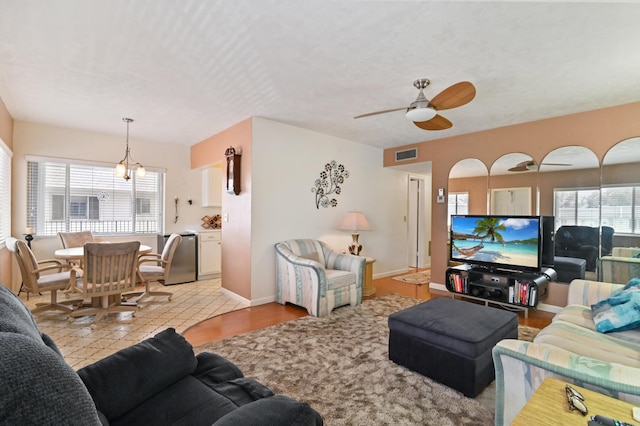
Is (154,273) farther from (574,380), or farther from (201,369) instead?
(574,380)

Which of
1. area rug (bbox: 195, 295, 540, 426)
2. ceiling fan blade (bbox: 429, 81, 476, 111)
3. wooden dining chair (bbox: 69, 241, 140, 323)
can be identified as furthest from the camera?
wooden dining chair (bbox: 69, 241, 140, 323)

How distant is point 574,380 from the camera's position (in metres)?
1.29

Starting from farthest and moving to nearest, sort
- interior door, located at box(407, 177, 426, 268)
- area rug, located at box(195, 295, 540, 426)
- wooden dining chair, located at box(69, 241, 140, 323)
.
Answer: interior door, located at box(407, 177, 426, 268) < wooden dining chair, located at box(69, 241, 140, 323) < area rug, located at box(195, 295, 540, 426)

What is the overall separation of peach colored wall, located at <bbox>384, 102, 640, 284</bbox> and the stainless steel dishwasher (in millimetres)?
4050

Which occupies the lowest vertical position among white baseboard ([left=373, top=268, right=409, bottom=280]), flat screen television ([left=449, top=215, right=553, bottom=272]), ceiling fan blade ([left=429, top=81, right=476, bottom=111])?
white baseboard ([left=373, top=268, right=409, bottom=280])

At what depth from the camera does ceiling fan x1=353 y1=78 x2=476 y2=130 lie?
8.25ft

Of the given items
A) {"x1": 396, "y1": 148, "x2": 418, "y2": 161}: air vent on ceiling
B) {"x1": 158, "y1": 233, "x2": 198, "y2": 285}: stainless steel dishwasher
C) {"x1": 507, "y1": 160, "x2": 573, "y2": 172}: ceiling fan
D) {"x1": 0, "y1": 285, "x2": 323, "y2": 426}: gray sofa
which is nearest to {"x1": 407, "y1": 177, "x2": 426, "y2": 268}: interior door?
{"x1": 396, "y1": 148, "x2": 418, "y2": 161}: air vent on ceiling

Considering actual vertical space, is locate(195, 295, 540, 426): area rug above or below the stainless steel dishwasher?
below

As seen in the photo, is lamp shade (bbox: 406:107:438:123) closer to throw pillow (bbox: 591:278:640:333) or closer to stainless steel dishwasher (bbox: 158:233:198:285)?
throw pillow (bbox: 591:278:640:333)

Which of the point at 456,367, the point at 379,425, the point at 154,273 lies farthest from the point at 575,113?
the point at 154,273

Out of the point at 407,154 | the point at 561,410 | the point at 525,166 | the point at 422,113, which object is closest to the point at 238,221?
the point at 422,113

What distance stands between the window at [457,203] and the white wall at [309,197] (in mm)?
1411

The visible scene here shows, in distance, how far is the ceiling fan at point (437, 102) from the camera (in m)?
2.51

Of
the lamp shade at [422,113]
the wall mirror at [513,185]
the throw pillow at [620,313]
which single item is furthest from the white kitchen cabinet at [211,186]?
the throw pillow at [620,313]
